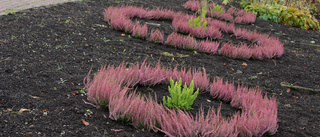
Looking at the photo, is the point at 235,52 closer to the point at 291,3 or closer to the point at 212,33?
the point at 212,33

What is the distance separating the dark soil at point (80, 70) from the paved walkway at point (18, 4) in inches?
10.8

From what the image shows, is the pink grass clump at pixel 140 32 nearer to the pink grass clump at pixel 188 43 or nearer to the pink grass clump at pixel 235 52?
the pink grass clump at pixel 188 43

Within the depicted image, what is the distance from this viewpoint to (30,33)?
4012mm

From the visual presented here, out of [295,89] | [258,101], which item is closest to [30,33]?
[258,101]

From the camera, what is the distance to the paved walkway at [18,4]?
479 cm

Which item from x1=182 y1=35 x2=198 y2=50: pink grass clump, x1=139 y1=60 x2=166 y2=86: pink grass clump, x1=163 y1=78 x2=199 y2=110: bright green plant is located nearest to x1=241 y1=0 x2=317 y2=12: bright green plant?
x1=182 y1=35 x2=198 y2=50: pink grass clump

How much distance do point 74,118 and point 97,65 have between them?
1317 mm

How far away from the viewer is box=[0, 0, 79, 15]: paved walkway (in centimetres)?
479

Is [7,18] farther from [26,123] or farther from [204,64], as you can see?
[204,64]

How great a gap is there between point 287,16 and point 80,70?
6.83 m

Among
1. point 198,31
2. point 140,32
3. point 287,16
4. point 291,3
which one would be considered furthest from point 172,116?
point 291,3

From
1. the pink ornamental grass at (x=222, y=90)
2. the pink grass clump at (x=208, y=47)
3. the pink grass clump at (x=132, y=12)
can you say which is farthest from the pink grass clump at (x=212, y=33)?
the pink ornamental grass at (x=222, y=90)

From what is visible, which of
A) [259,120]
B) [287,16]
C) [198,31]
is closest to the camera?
[259,120]

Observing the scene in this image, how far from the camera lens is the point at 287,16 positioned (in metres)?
8.11
